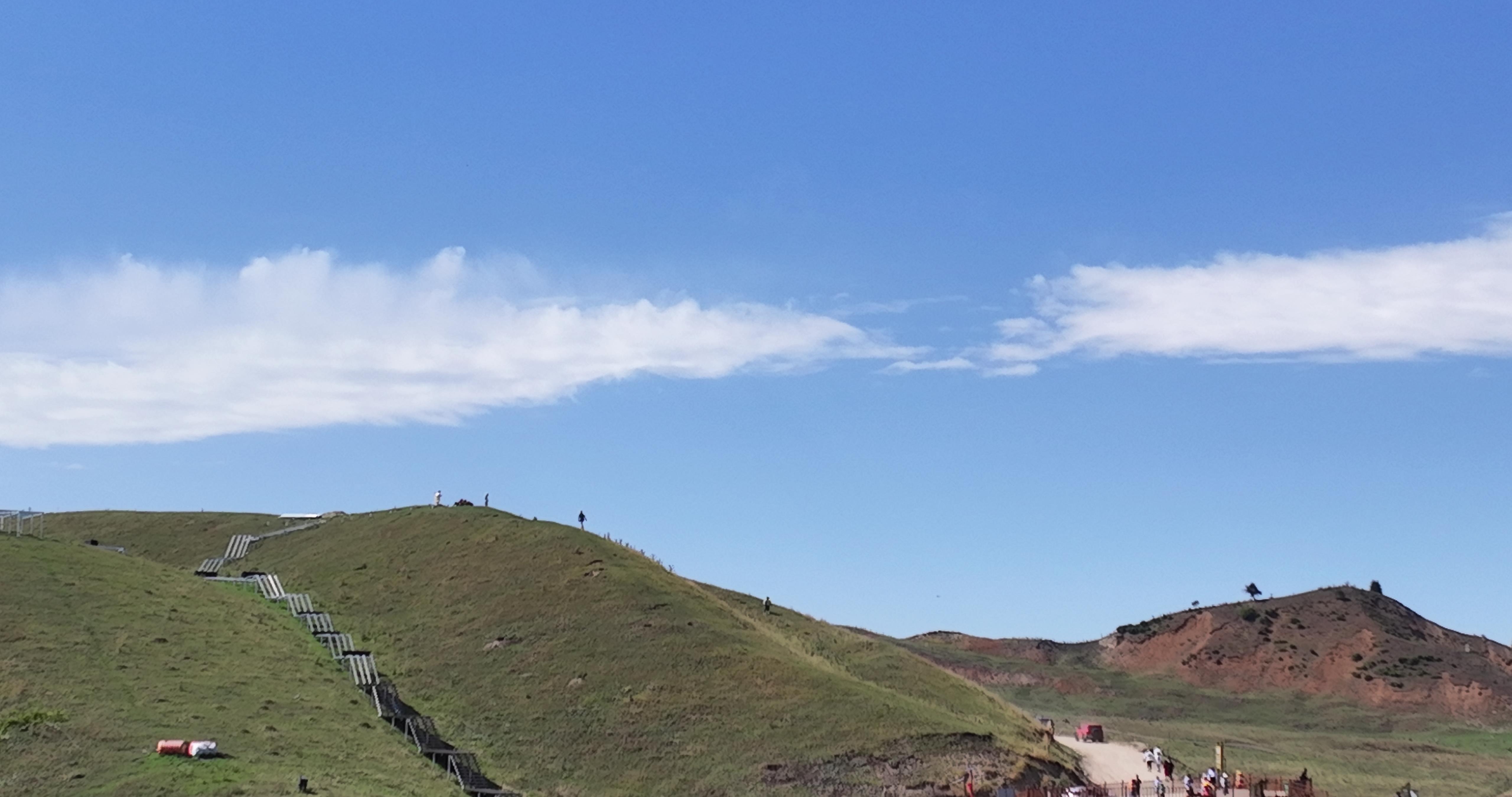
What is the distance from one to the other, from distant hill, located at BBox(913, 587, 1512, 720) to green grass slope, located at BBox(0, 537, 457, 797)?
82423 mm

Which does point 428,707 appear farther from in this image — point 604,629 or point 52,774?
point 52,774

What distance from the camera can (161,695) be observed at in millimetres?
53906

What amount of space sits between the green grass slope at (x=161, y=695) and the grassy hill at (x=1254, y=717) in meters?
46.6

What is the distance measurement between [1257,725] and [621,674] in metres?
69.2

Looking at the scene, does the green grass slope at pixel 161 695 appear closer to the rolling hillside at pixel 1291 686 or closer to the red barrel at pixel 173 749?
the red barrel at pixel 173 749

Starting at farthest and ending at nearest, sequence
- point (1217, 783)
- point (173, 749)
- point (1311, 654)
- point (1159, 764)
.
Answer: point (1311, 654), point (1159, 764), point (1217, 783), point (173, 749)

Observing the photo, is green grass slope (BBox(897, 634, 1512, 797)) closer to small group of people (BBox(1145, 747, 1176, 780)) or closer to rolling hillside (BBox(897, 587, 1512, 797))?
rolling hillside (BBox(897, 587, 1512, 797))

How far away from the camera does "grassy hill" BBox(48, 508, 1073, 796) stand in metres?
57.2

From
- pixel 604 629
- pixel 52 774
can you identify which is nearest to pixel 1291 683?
pixel 604 629

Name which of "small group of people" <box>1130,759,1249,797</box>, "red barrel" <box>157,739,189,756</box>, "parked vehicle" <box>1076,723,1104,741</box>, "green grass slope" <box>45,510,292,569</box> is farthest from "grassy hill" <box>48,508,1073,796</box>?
"red barrel" <box>157,739,189,756</box>

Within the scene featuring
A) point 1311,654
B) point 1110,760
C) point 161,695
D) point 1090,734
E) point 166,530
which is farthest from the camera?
point 1311,654

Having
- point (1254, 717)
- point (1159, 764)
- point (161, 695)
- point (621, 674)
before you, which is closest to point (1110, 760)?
point (1159, 764)

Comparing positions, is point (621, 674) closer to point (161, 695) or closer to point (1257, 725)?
point (161, 695)

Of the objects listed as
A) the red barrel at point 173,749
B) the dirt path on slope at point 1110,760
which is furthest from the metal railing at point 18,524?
the dirt path on slope at point 1110,760
